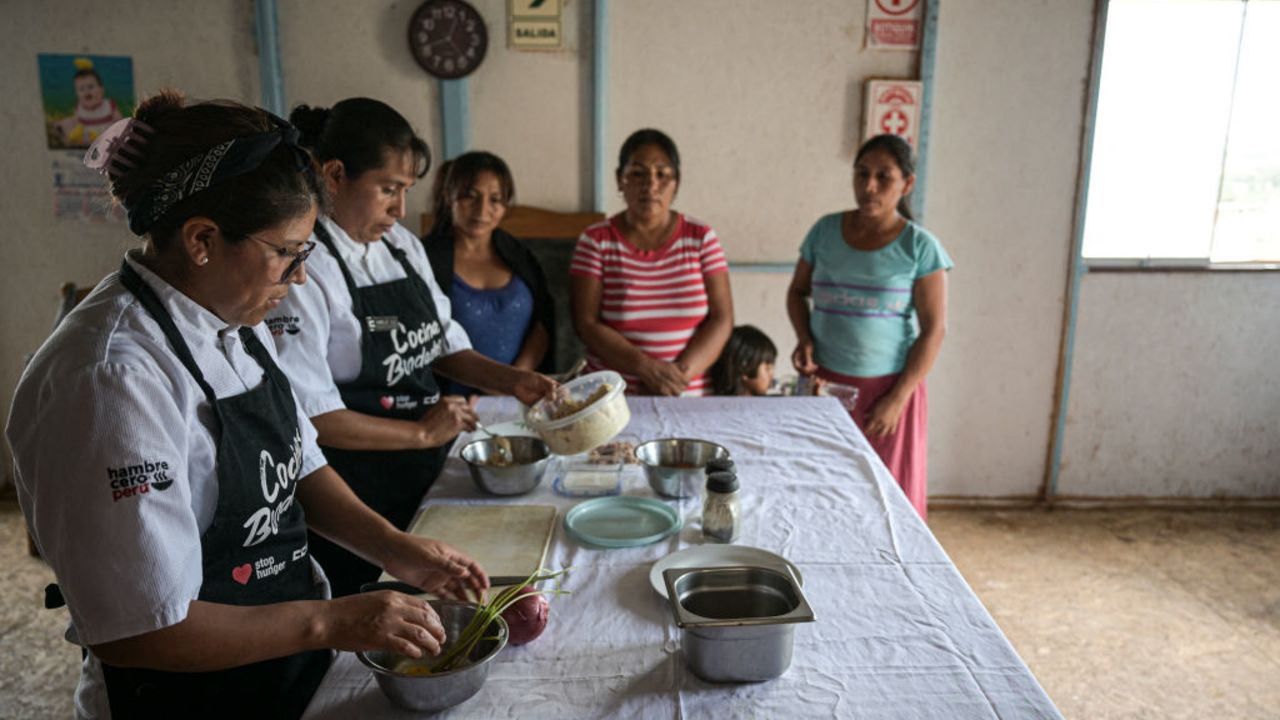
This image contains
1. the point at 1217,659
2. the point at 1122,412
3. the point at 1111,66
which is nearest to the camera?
the point at 1217,659

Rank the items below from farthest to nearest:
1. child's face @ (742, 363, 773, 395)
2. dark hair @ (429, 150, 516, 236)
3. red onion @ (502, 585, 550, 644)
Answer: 1. child's face @ (742, 363, 773, 395)
2. dark hair @ (429, 150, 516, 236)
3. red onion @ (502, 585, 550, 644)

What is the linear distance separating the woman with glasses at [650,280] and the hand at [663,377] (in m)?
0.07

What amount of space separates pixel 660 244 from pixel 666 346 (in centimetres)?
36

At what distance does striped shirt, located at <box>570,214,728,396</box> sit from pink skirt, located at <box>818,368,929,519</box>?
62cm

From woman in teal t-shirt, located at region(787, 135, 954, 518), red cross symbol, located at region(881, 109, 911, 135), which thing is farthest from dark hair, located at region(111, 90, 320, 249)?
red cross symbol, located at region(881, 109, 911, 135)

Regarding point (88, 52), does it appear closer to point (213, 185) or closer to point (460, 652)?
point (213, 185)

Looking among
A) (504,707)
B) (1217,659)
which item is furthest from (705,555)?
(1217,659)

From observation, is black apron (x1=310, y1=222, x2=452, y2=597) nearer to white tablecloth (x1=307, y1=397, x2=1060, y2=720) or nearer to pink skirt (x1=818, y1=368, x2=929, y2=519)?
white tablecloth (x1=307, y1=397, x2=1060, y2=720)

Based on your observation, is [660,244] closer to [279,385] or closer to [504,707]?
[279,385]

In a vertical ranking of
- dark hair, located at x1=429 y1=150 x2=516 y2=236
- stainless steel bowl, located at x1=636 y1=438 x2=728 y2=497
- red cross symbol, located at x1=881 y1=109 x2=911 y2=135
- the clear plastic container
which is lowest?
stainless steel bowl, located at x1=636 y1=438 x2=728 y2=497

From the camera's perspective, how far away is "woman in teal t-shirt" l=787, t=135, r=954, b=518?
285 cm

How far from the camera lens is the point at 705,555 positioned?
1544mm

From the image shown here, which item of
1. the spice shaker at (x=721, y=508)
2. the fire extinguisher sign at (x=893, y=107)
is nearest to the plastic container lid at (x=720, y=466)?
the spice shaker at (x=721, y=508)

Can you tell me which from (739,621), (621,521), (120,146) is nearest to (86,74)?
(120,146)
